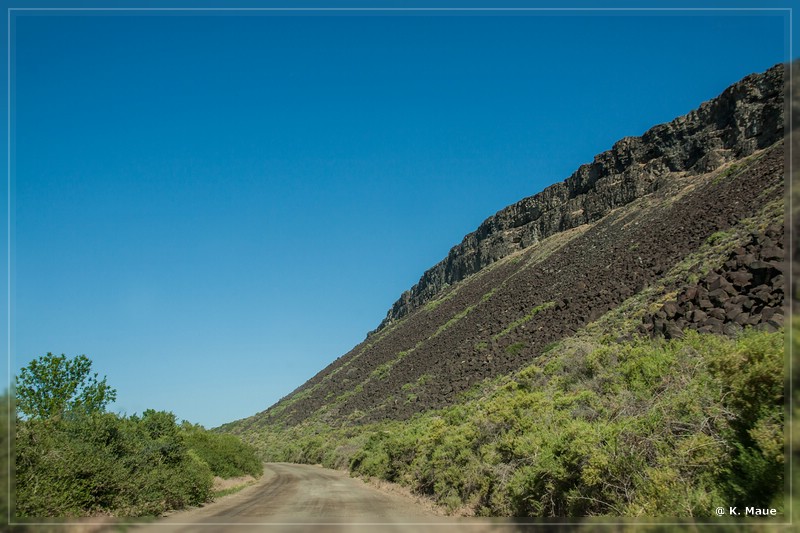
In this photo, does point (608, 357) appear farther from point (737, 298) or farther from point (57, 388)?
point (57, 388)

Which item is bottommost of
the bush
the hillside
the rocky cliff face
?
the bush

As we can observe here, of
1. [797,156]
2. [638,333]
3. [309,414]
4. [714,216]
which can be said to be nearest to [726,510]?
[797,156]

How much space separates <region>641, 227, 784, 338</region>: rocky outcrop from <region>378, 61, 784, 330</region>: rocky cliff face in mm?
40187

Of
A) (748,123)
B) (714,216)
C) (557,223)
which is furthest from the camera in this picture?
(557,223)

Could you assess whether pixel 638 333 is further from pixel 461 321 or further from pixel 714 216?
pixel 461 321

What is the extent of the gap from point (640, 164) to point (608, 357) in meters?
63.4

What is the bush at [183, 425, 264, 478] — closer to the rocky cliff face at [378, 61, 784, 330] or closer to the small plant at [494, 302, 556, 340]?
the small plant at [494, 302, 556, 340]

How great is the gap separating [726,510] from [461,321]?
198 feet

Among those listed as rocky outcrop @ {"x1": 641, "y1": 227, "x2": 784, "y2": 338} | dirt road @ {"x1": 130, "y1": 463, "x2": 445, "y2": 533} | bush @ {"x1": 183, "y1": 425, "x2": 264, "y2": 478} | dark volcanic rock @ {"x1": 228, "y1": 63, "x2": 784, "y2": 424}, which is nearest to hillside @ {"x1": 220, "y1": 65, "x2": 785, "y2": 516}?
rocky outcrop @ {"x1": 641, "y1": 227, "x2": 784, "y2": 338}

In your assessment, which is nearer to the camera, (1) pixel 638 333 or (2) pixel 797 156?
(2) pixel 797 156

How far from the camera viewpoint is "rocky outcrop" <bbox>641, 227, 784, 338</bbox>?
1600cm

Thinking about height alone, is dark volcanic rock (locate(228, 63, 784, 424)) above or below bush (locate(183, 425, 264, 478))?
above

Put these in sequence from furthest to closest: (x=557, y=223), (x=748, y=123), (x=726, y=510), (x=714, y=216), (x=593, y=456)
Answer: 1. (x=557, y=223)
2. (x=748, y=123)
3. (x=714, y=216)
4. (x=593, y=456)
5. (x=726, y=510)

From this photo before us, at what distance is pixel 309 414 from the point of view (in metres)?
75.8
